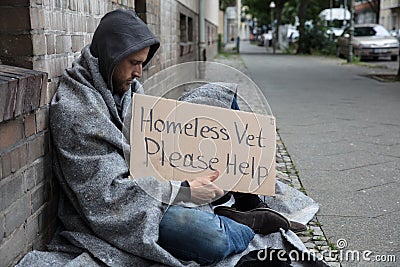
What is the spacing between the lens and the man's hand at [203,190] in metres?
2.82

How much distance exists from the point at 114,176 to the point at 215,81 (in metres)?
1.23

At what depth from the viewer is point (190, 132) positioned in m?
2.94

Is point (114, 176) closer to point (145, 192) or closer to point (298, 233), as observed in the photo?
point (145, 192)

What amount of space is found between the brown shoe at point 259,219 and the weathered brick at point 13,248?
1.17 metres

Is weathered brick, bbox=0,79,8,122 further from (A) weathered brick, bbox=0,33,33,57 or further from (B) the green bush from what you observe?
(B) the green bush

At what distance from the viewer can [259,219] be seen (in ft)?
10.8

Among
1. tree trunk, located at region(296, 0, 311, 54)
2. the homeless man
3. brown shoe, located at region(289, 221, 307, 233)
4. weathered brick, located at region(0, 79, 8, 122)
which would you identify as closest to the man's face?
the homeless man

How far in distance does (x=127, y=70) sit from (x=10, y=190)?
838 millimetres

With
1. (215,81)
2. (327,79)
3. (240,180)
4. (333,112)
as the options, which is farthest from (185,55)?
(240,180)

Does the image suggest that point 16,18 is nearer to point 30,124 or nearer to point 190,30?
point 30,124

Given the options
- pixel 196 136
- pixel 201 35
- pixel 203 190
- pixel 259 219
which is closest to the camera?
pixel 203 190

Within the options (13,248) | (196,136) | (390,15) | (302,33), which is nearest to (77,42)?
(196,136)

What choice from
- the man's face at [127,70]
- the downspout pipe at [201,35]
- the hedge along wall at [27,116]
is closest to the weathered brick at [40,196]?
the hedge along wall at [27,116]

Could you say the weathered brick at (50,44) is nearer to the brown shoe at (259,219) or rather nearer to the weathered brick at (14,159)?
the weathered brick at (14,159)
